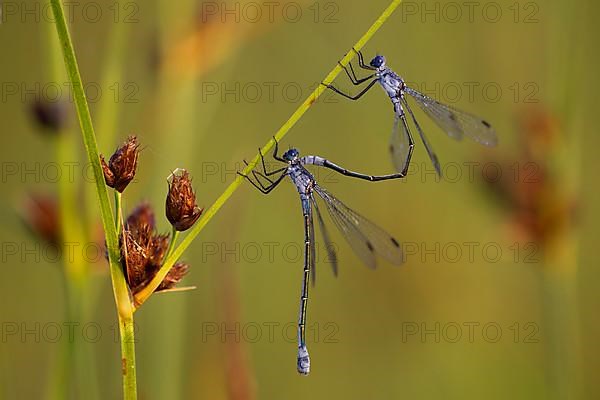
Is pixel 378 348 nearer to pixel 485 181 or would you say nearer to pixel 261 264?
pixel 261 264

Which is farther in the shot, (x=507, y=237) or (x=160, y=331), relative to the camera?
(x=507, y=237)

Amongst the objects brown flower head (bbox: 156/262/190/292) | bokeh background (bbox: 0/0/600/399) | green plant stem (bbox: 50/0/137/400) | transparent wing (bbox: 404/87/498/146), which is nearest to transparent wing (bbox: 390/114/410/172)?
transparent wing (bbox: 404/87/498/146)

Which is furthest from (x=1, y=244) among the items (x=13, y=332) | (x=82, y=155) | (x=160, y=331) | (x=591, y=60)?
(x=591, y=60)

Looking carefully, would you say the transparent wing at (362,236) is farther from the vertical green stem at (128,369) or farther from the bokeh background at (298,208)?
the vertical green stem at (128,369)

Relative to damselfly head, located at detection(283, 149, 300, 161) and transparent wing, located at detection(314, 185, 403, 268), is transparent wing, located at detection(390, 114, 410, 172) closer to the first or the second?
transparent wing, located at detection(314, 185, 403, 268)

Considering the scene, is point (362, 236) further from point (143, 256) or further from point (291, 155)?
point (143, 256)

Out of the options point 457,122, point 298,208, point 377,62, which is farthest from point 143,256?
point 298,208
